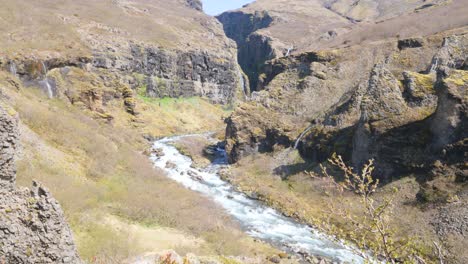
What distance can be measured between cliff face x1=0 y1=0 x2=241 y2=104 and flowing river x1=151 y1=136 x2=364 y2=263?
24378 millimetres

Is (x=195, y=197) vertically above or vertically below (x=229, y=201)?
above

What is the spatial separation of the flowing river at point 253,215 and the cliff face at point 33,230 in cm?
1033

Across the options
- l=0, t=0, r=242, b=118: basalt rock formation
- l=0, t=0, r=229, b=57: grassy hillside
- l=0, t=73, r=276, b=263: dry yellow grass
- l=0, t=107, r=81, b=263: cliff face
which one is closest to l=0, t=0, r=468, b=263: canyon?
l=0, t=107, r=81, b=263: cliff face

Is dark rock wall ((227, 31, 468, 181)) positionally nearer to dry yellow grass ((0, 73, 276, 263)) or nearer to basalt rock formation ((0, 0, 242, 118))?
dry yellow grass ((0, 73, 276, 263))

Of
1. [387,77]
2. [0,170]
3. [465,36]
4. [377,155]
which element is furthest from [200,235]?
[465,36]

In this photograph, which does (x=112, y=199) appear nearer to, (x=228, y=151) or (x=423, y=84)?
(x=228, y=151)

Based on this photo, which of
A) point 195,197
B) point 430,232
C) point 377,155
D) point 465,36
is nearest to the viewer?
point 430,232

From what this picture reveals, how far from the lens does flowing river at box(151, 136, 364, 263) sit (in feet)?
91.0

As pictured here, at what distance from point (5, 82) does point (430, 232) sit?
48056mm

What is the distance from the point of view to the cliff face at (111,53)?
60125 mm

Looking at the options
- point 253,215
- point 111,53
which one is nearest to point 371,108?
point 253,215

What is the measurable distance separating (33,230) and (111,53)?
8117cm

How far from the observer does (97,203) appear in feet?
78.9

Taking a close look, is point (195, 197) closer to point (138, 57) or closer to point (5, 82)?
point (5, 82)
